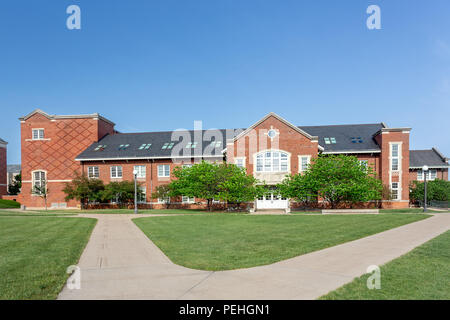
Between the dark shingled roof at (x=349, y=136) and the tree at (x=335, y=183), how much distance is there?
21.9 feet

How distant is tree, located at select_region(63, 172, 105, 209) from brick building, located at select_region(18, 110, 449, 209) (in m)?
2.34

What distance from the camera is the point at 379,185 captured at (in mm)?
30000

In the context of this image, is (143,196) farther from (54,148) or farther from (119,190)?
(54,148)

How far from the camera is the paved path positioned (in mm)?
5473

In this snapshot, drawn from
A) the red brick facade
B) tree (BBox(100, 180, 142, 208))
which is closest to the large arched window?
tree (BBox(100, 180, 142, 208))

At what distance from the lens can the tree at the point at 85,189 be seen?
119 ft

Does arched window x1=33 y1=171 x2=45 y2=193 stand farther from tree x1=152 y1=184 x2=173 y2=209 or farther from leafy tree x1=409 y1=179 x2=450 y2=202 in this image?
leafy tree x1=409 y1=179 x2=450 y2=202

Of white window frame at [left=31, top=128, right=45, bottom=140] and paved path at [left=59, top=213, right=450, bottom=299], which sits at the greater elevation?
white window frame at [left=31, top=128, right=45, bottom=140]

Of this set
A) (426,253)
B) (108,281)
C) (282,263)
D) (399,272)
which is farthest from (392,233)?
(108,281)

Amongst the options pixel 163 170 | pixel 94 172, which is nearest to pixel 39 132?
pixel 94 172

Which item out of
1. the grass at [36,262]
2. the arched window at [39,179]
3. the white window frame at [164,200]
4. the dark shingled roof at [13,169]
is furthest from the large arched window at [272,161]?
the dark shingled roof at [13,169]

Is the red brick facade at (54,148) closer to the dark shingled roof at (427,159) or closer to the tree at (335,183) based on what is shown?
the tree at (335,183)

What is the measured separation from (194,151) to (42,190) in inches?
875
